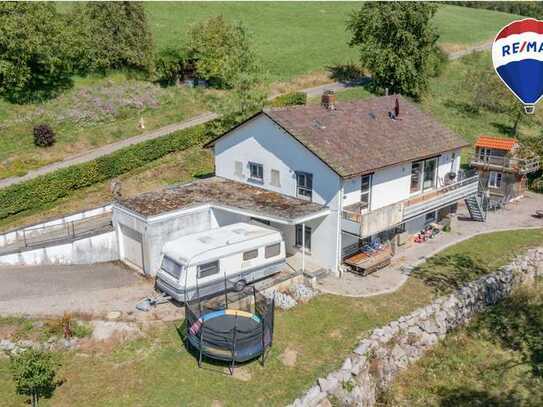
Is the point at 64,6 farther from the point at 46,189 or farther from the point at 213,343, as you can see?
the point at 213,343

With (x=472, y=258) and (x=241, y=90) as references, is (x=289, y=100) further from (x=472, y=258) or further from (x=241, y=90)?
(x=472, y=258)

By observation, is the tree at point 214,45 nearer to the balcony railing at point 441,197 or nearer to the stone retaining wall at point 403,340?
the balcony railing at point 441,197

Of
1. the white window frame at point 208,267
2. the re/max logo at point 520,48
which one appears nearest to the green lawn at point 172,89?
the white window frame at point 208,267

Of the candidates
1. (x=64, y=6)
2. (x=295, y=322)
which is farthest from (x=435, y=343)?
(x=64, y=6)

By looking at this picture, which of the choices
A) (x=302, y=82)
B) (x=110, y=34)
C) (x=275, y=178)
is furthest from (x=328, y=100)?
(x=302, y=82)

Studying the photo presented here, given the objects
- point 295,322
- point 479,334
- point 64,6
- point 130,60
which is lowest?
point 479,334
